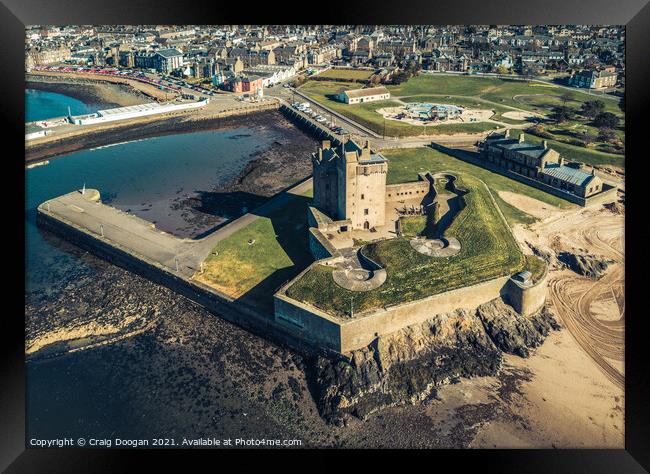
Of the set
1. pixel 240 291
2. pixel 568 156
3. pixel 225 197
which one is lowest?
pixel 240 291

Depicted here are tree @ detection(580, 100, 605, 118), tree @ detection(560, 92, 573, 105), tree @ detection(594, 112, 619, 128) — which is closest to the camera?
tree @ detection(594, 112, 619, 128)

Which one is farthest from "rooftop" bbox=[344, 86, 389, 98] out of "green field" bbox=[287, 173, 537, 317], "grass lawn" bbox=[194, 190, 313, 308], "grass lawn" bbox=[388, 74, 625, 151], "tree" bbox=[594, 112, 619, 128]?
"green field" bbox=[287, 173, 537, 317]

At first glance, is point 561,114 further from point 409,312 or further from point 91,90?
point 91,90

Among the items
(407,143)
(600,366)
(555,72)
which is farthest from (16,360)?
(555,72)

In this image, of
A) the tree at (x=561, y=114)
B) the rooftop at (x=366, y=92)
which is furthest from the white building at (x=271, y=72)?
the tree at (x=561, y=114)

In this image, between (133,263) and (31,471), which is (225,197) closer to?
(133,263)

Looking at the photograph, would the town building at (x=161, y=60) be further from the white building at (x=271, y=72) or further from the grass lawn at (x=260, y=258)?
the grass lawn at (x=260, y=258)

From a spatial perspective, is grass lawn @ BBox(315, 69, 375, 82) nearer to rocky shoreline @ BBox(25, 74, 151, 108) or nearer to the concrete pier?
rocky shoreline @ BBox(25, 74, 151, 108)
